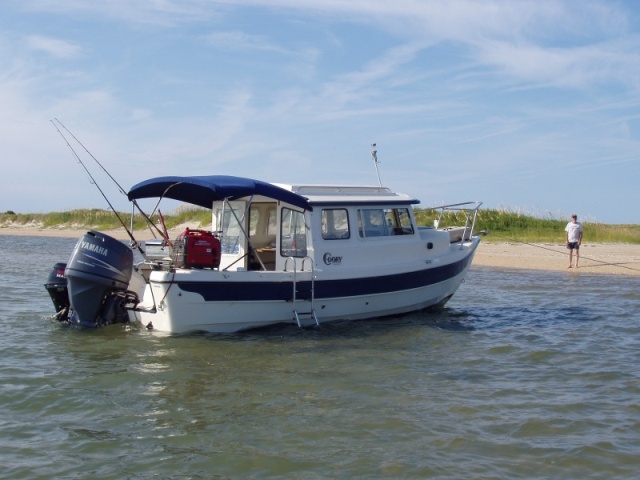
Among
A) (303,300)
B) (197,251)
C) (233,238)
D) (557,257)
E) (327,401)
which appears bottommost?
(327,401)

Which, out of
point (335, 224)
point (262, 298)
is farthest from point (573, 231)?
point (262, 298)

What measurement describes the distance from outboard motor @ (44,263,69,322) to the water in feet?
0.95

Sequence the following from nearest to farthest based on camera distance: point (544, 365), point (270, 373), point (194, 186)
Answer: point (270, 373) → point (544, 365) → point (194, 186)

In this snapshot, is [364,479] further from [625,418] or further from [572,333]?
[572,333]

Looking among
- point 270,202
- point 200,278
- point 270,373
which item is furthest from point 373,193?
point 270,373

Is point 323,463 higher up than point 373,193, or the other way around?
point 373,193

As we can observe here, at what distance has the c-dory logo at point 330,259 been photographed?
12.3m

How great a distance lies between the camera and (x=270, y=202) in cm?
1313

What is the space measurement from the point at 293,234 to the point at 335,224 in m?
0.76

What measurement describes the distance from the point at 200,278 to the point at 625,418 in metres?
5.93

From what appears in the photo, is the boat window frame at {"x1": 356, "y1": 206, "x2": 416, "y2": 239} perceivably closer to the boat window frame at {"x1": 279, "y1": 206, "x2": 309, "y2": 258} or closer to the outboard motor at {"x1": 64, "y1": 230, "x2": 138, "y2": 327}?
the boat window frame at {"x1": 279, "y1": 206, "x2": 309, "y2": 258}

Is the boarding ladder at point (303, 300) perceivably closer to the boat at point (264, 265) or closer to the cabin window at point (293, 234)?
the boat at point (264, 265)

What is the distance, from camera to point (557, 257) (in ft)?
85.7

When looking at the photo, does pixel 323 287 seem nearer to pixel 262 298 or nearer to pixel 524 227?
pixel 262 298
